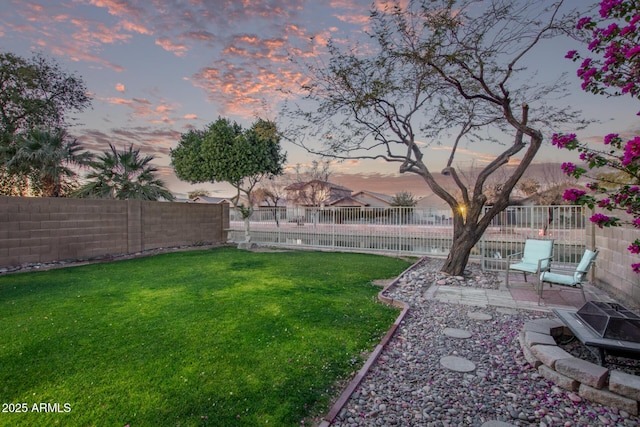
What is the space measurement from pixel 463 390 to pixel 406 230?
8196 mm

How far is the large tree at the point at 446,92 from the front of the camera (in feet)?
19.5

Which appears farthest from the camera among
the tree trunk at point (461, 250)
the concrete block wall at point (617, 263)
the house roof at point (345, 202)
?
the house roof at point (345, 202)

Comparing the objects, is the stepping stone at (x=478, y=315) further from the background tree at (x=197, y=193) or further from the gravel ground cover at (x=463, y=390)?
the background tree at (x=197, y=193)

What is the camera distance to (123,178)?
10.8 m

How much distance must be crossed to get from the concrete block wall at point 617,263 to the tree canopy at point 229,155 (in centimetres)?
1111

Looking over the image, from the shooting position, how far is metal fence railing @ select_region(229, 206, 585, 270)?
278 inches

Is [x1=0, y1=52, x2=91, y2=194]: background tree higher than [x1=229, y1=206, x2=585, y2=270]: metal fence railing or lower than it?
higher

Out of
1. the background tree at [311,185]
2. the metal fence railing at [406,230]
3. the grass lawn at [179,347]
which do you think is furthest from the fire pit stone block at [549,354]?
the background tree at [311,185]

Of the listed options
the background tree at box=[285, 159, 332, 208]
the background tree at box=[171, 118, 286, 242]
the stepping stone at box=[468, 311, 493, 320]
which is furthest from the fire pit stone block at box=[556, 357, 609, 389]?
the background tree at box=[285, 159, 332, 208]

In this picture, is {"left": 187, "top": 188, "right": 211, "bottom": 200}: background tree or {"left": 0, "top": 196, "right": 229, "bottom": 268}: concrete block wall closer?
{"left": 0, "top": 196, "right": 229, "bottom": 268}: concrete block wall

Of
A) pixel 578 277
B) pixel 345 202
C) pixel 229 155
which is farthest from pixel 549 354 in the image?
pixel 345 202

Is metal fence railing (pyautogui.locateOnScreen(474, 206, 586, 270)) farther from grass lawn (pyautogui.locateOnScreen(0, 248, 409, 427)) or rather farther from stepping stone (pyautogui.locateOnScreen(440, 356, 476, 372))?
stepping stone (pyautogui.locateOnScreen(440, 356, 476, 372))

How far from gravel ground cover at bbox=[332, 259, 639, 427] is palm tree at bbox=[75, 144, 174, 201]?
10634 millimetres

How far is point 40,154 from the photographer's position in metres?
9.47
